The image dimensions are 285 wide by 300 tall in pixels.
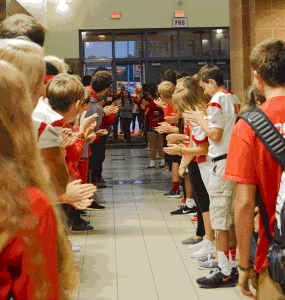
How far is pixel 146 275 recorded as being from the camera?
3295 millimetres

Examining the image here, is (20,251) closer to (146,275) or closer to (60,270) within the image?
(60,270)

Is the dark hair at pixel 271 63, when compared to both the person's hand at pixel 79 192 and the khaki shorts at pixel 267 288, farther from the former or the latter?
the person's hand at pixel 79 192

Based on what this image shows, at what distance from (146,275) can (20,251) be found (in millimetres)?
2568

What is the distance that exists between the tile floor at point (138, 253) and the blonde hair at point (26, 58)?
2.05m

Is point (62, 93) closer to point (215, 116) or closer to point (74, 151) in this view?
point (74, 151)

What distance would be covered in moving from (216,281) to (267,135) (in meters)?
1.90

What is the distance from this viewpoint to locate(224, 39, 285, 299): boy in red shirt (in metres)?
1.50

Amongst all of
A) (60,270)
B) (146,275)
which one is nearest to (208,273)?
(146,275)

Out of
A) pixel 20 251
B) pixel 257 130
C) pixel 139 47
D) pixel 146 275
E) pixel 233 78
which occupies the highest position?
pixel 139 47

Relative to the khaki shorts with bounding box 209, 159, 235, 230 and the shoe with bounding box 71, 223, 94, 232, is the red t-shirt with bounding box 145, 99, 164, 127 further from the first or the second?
the khaki shorts with bounding box 209, 159, 235, 230

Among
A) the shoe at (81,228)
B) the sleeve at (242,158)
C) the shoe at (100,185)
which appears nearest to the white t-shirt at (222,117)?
the sleeve at (242,158)

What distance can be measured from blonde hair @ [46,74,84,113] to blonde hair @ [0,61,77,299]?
6.15 ft

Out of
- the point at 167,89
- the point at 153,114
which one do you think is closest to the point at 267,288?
the point at 167,89

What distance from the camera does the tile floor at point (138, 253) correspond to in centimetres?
300
